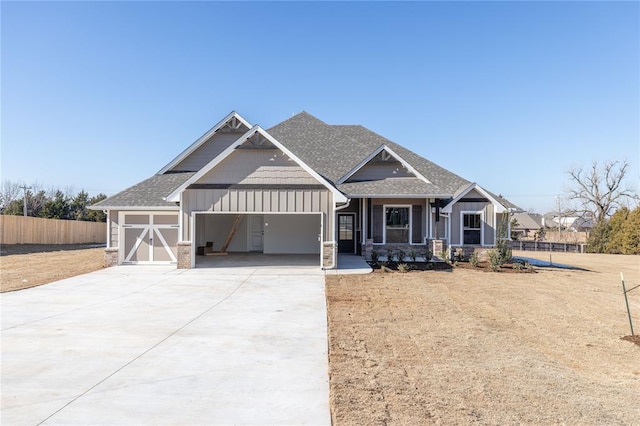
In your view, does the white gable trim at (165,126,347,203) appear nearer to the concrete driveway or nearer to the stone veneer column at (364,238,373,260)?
the stone veneer column at (364,238,373,260)

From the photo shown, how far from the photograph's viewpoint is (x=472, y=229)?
58.3 ft

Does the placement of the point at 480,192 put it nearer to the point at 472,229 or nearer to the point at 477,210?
the point at 477,210

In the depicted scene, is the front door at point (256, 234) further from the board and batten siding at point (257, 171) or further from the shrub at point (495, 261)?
the shrub at point (495, 261)

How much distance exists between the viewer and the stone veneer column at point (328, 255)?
14.6m

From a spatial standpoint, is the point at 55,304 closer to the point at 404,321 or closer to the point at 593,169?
the point at 404,321

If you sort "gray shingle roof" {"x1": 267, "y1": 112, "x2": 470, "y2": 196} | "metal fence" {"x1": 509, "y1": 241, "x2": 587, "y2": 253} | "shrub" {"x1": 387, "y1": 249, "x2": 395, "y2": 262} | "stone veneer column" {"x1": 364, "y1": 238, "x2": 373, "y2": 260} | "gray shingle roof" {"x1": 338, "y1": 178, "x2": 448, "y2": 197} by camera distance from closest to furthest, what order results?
"shrub" {"x1": 387, "y1": 249, "x2": 395, "y2": 262}
"gray shingle roof" {"x1": 338, "y1": 178, "x2": 448, "y2": 197}
"stone veneer column" {"x1": 364, "y1": 238, "x2": 373, "y2": 260}
"gray shingle roof" {"x1": 267, "y1": 112, "x2": 470, "y2": 196}
"metal fence" {"x1": 509, "y1": 241, "x2": 587, "y2": 253}

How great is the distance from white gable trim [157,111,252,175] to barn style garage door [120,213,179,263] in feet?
11.9

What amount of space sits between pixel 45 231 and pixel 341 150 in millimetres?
23908

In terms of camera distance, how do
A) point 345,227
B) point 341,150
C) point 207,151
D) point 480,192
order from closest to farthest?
point 480,192, point 207,151, point 345,227, point 341,150

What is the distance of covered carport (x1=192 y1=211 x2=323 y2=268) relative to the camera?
65.5 feet

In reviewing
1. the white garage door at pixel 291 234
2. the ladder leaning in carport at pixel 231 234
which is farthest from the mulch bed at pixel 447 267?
the ladder leaning in carport at pixel 231 234

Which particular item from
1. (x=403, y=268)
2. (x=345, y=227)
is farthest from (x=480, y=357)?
(x=345, y=227)

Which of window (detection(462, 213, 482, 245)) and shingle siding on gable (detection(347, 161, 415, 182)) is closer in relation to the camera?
window (detection(462, 213, 482, 245))

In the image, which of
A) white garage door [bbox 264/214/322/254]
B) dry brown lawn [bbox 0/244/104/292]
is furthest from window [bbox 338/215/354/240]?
dry brown lawn [bbox 0/244/104/292]
